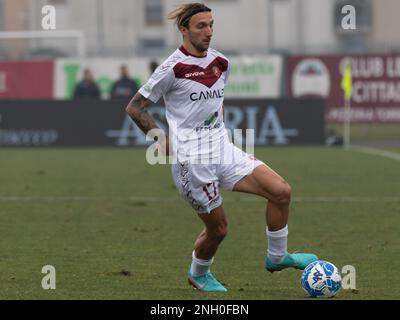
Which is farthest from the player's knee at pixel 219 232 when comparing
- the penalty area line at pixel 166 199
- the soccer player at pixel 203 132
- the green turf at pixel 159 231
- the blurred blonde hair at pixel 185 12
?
the penalty area line at pixel 166 199

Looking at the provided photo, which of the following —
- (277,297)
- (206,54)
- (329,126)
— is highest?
(206,54)

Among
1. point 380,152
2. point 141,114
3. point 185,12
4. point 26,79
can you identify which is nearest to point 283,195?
point 141,114

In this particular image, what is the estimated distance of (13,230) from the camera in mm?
14109

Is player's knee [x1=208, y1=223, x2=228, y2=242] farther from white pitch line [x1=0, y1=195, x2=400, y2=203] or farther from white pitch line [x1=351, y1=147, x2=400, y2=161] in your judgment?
white pitch line [x1=351, y1=147, x2=400, y2=161]

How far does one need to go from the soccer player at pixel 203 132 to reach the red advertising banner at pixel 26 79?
25.3 metres

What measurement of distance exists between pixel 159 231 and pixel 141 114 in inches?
181

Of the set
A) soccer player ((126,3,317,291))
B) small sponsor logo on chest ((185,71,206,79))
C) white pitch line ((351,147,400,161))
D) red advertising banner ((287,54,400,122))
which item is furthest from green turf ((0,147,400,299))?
red advertising banner ((287,54,400,122))

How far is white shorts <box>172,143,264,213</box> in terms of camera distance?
9.64 m

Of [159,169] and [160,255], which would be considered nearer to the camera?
[160,255]

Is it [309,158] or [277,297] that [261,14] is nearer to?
[309,158]

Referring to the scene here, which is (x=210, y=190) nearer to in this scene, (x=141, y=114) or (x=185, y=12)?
(x=141, y=114)

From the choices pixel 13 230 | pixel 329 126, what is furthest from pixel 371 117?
pixel 13 230

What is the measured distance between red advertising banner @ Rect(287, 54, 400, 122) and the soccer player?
24.7 metres

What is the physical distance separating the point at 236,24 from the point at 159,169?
34145 millimetres
